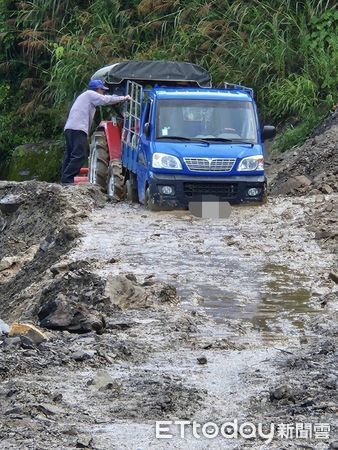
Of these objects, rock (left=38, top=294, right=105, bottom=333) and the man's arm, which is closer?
rock (left=38, top=294, right=105, bottom=333)

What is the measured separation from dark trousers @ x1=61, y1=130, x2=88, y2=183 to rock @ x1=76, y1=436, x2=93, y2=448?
13540 mm

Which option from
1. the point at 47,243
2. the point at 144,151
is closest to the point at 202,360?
the point at 47,243

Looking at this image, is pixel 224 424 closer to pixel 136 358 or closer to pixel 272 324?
pixel 136 358

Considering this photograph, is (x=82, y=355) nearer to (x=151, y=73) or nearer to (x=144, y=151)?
(x=144, y=151)

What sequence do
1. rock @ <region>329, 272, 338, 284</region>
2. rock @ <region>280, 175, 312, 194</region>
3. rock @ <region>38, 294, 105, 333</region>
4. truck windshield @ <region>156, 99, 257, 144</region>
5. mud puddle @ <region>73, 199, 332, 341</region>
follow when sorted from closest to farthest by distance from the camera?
rock @ <region>38, 294, 105, 333</region>, mud puddle @ <region>73, 199, 332, 341</region>, rock @ <region>329, 272, 338, 284</region>, truck windshield @ <region>156, 99, 257, 144</region>, rock @ <region>280, 175, 312, 194</region>

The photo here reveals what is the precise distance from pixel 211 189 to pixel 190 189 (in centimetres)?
30

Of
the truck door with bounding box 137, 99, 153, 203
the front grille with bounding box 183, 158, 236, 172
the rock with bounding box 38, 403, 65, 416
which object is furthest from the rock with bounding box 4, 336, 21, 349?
the truck door with bounding box 137, 99, 153, 203

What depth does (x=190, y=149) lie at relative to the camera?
1812 cm

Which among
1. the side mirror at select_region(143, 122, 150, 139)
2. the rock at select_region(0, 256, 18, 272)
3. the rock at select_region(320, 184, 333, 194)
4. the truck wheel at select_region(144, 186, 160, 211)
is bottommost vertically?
the rock at select_region(320, 184, 333, 194)

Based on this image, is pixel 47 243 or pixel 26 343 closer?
pixel 26 343

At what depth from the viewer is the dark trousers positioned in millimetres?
20828

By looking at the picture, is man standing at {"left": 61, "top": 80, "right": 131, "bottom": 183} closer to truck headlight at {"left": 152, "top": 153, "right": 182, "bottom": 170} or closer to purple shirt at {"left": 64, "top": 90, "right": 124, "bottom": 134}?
purple shirt at {"left": 64, "top": 90, "right": 124, "bottom": 134}

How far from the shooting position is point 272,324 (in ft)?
37.9

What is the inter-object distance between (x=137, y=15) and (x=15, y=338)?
779 inches
